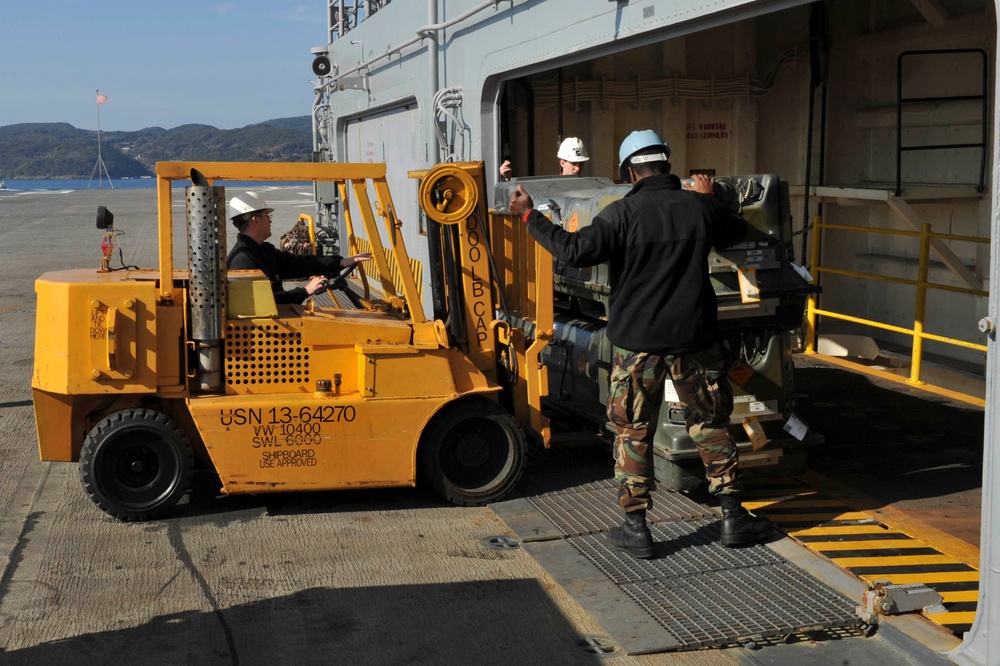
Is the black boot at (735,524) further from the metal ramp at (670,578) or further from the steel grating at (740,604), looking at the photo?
the steel grating at (740,604)

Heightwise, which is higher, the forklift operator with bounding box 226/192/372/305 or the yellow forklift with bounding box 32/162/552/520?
the forklift operator with bounding box 226/192/372/305

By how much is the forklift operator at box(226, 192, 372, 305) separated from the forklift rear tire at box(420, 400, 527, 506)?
3.58 feet

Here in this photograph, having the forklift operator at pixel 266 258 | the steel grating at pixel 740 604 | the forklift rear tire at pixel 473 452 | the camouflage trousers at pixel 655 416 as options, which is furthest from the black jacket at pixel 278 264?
the steel grating at pixel 740 604

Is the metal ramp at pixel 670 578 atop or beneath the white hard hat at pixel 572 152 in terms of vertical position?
beneath

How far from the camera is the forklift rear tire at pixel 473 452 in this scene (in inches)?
245

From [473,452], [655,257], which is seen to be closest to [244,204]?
[473,452]

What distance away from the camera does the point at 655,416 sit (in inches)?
218

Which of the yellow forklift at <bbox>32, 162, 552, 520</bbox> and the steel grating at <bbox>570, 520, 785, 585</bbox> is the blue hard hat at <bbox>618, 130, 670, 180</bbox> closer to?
the yellow forklift at <bbox>32, 162, 552, 520</bbox>

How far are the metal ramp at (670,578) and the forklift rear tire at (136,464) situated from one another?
1.82 metres

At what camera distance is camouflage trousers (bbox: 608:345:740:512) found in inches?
214

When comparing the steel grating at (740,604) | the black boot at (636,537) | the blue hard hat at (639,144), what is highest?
the blue hard hat at (639,144)

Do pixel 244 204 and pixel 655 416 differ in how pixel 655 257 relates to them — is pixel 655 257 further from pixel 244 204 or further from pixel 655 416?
pixel 244 204

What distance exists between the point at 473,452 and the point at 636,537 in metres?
1.22

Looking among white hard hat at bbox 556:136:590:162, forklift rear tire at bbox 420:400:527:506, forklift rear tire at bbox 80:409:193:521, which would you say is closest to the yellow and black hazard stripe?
forklift rear tire at bbox 420:400:527:506
